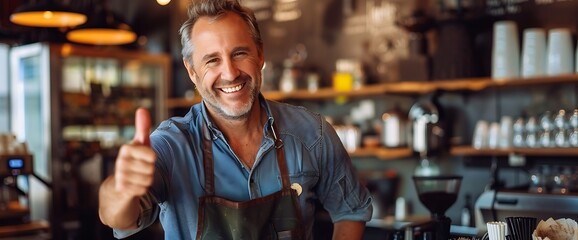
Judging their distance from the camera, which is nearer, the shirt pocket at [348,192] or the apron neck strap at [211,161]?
the apron neck strap at [211,161]

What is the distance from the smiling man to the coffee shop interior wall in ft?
8.86

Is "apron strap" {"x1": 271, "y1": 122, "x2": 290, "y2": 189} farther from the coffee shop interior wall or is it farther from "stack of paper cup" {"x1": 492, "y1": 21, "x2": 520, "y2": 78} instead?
the coffee shop interior wall

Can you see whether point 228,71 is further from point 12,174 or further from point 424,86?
point 12,174

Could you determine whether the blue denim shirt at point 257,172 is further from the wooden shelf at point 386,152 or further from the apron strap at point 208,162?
the wooden shelf at point 386,152

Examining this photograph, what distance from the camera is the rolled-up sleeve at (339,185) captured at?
2414mm

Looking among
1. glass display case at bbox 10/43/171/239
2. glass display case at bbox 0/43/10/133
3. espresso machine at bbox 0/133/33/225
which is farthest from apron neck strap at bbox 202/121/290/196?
glass display case at bbox 0/43/10/133

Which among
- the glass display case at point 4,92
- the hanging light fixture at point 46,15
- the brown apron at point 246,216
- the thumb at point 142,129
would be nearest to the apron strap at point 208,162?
the brown apron at point 246,216

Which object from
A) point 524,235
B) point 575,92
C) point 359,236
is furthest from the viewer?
point 575,92

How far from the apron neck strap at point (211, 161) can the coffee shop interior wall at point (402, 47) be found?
2.80 metres

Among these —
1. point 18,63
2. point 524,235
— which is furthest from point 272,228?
point 18,63

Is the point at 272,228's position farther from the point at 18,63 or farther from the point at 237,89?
the point at 18,63

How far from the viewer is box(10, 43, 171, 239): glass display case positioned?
6.21 metres

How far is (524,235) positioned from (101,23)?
4001mm

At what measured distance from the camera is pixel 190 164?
7.19 ft
